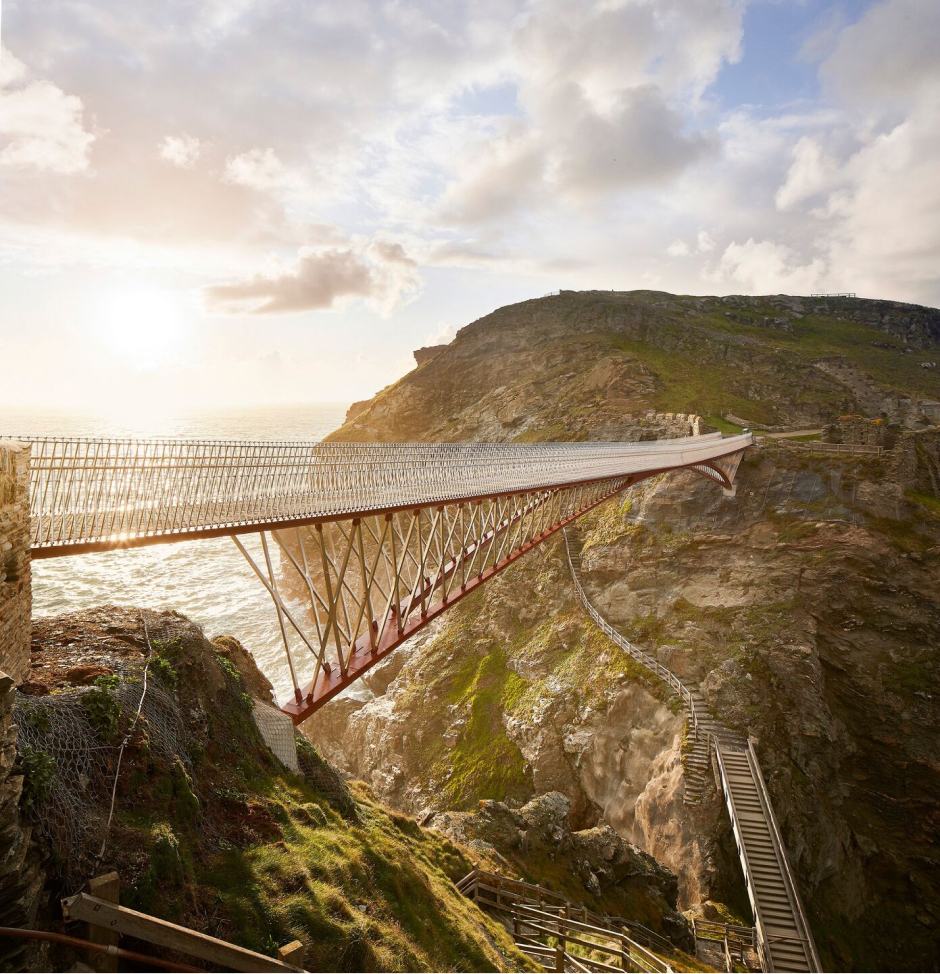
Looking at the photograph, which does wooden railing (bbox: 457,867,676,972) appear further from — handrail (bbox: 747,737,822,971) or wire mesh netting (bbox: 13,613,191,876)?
handrail (bbox: 747,737,822,971)

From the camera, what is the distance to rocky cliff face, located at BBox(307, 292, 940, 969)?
24.3 metres

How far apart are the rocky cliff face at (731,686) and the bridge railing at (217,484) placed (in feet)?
56.5

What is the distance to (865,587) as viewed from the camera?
100ft

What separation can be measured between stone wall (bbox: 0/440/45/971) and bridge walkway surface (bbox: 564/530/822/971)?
2262 cm

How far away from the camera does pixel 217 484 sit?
1127cm

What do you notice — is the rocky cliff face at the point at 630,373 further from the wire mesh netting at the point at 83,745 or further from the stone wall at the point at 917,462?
the wire mesh netting at the point at 83,745

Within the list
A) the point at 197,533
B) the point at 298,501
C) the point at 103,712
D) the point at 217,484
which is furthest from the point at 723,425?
the point at 103,712

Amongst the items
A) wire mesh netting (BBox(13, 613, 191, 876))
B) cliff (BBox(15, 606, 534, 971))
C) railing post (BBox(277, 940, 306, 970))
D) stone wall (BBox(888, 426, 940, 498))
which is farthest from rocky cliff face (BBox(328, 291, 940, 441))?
railing post (BBox(277, 940, 306, 970))

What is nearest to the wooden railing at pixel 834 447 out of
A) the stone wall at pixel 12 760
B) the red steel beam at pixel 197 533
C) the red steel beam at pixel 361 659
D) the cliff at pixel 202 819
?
the red steel beam at pixel 361 659

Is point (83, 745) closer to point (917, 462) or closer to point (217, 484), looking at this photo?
point (217, 484)

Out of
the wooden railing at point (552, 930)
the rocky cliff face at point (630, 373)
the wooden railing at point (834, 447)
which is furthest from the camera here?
the rocky cliff face at point (630, 373)

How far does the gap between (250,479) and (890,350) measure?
4593 inches

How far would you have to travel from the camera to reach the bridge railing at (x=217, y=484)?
28.6 ft

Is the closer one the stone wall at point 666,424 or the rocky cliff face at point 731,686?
the rocky cliff face at point 731,686
